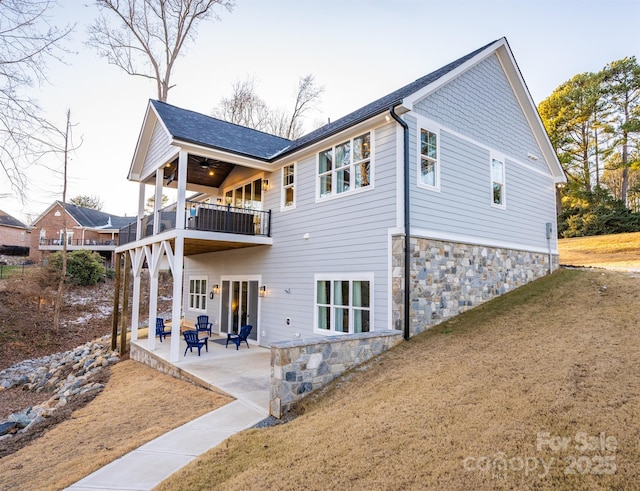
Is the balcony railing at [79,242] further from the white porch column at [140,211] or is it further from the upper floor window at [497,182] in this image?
the upper floor window at [497,182]

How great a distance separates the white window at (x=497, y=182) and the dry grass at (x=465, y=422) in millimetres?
4270

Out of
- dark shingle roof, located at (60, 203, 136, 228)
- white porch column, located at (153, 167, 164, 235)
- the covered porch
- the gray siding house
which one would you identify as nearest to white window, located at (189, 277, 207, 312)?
the gray siding house

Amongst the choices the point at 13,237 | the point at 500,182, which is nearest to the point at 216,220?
the point at 500,182

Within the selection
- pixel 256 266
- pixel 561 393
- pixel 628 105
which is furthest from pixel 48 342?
pixel 628 105

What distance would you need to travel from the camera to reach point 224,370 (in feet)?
26.7

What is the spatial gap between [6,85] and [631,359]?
11.7 metres

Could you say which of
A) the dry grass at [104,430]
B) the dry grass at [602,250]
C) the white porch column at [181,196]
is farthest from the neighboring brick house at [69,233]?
the dry grass at [602,250]

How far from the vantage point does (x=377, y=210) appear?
7.86 m

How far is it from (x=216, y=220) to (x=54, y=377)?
274 inches

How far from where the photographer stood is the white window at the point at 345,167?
8328mm

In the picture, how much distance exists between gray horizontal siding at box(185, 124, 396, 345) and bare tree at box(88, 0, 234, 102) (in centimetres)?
1288

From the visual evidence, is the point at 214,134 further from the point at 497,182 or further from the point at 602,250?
the point at 602,250

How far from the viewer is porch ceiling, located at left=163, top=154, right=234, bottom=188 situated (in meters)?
12.1

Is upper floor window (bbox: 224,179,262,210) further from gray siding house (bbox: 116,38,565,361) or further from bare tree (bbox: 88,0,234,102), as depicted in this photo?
bare tree (bbox: 88,0,234,102)
